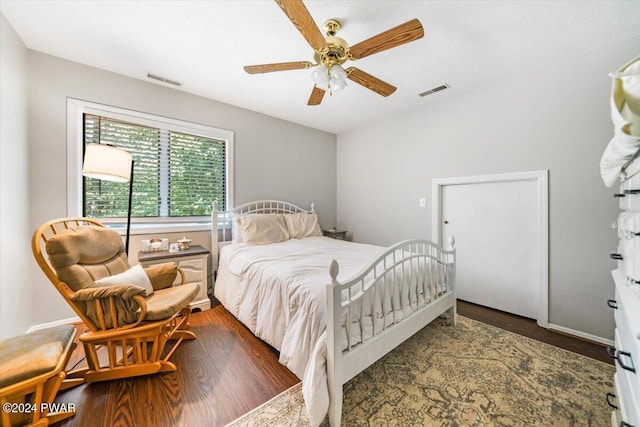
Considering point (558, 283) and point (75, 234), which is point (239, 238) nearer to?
point (75, 234)

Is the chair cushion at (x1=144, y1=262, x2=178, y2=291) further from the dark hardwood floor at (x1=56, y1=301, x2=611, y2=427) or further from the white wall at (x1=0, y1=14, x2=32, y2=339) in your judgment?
the white wall at (x1=0, y1=14, x2=32, y2=339)

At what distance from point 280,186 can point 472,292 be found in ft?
10.4

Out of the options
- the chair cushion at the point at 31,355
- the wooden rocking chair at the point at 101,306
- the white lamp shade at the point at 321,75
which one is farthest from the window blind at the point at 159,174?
the white lamp shade at the point at 321,75

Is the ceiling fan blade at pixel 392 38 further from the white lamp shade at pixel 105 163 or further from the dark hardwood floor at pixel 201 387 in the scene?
the dark hardwood floor at pixel 201 387

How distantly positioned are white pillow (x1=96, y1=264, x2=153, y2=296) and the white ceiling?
201 centimetres

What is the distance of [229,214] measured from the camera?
3.39 m

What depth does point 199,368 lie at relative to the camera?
5.85 ft

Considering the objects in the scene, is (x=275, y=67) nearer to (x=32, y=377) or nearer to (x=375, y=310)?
(x=375, y=310)

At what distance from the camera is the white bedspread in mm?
1335

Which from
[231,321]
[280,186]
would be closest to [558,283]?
[231,321]

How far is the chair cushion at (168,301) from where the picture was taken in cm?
165

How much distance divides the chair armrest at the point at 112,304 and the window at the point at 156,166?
1464 millimetres

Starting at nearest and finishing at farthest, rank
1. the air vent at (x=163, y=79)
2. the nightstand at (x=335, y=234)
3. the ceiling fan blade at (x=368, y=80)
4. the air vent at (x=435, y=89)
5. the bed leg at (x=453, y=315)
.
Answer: the ceiling fan blade at (x=368, y=80) < the bed leg at (x=453, y=315) < the air vent at (x=163, y=79) < the air vent at (x=435, y=89) < the nightstand at (x=335, y=234)

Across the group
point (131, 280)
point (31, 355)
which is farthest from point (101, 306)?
point (31, 355)
